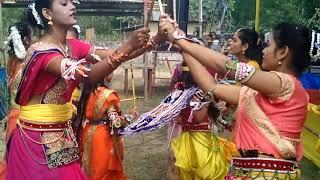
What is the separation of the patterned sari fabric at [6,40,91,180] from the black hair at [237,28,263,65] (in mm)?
2514

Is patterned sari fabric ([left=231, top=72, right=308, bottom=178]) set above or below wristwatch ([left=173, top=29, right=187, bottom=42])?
below

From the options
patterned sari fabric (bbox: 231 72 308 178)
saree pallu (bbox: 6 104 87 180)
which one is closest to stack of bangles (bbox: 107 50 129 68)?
saree pallu (bbox: 6 104 87 180)

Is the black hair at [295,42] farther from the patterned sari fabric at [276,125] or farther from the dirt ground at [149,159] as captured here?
the dirt ground at [149,159]

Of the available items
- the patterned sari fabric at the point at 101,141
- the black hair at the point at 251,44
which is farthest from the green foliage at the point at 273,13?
the patterned sari fabric at the point at 101,141

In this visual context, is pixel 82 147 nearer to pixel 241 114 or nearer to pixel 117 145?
pixel 117 145

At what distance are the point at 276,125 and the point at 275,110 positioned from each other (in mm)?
81

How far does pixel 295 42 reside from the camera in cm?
248

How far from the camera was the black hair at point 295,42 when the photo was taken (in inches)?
97.9

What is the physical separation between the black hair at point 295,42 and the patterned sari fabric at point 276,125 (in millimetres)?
116

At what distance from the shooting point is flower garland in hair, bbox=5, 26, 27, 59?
173 inches

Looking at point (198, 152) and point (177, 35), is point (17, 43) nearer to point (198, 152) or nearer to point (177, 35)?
point (198, 152)

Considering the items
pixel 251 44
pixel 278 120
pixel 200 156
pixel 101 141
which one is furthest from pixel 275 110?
pixel 251 44

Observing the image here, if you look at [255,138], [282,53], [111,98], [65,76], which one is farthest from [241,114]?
[111,98]

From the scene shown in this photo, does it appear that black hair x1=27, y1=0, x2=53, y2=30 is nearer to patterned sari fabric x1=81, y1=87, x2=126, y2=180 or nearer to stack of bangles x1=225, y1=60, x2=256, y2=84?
stack of bangles x1=225, y1=60, x2=256, y2=84
